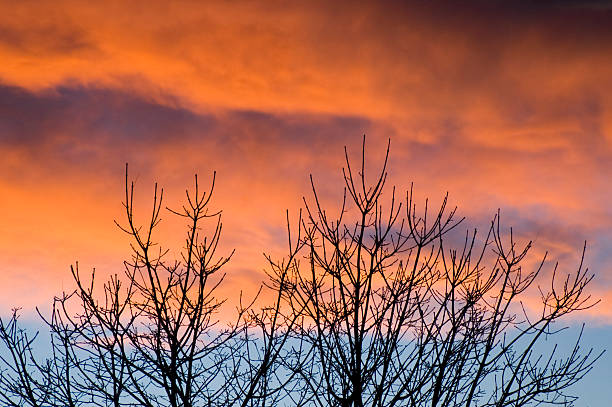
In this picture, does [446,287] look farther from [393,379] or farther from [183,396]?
[183,396]

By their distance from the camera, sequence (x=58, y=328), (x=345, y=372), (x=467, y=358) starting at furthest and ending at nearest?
(x=58, y=328) < (x=467, y=358) < (x=345, y=372)

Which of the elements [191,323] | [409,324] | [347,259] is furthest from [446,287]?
[191,323]

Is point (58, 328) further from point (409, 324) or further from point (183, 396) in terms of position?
point (409, 324)

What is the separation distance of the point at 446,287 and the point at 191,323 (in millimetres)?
2738

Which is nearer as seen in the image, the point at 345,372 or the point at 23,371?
the point at 345,372

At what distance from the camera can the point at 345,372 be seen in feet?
22.2

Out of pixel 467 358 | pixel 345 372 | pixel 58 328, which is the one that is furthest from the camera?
pixel 58 328

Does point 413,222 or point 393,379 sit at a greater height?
point 413,222

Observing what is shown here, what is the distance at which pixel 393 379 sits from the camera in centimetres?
680

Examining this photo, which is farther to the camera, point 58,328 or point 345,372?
point 58,328

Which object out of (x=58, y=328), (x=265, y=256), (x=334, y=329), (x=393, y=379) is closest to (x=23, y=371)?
(x=58, y=328)

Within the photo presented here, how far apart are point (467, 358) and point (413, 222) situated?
1503 mm

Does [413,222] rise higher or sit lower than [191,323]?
higher

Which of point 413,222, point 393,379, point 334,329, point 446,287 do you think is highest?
point 413,222
